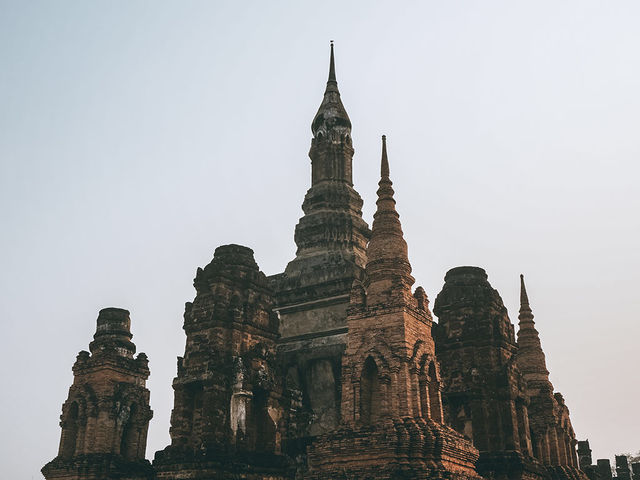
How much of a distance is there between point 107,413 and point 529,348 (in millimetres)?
15786

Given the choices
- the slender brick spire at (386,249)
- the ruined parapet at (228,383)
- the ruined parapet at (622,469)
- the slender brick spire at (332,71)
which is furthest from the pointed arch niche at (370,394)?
the ruined parapet at (622,469)

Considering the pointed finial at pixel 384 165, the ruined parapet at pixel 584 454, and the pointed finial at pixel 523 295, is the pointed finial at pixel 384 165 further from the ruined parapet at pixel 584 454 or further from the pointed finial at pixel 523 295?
the ruined parapet at pixel 584 454

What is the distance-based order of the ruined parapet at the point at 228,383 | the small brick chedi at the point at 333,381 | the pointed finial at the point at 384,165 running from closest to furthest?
the small brick chedi at the point at 333,381, the ruined parapet at the point at 228,383, the pointed finial at the point at 384,165

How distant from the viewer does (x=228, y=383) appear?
2198cm

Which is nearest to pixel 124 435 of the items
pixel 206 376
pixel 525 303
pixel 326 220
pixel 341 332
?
pixel 206 376

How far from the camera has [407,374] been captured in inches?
717

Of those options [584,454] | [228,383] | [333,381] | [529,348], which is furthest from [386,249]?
[584,454]

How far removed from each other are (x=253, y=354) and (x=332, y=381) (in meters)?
3.62

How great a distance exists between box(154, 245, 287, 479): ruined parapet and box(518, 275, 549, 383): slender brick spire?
10.5m

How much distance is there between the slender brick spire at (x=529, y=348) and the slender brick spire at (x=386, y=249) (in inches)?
434

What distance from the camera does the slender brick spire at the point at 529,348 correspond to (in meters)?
28.8

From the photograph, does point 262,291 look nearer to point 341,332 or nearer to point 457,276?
point 341,332

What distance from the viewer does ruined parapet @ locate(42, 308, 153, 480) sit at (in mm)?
24875

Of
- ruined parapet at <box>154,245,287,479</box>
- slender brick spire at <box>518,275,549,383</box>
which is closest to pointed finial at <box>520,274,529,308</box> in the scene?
slender brick spire at <box>518,275,549,383</box>
